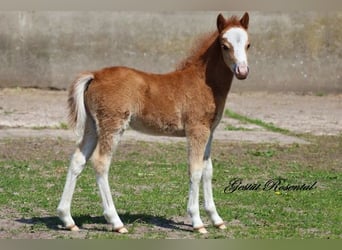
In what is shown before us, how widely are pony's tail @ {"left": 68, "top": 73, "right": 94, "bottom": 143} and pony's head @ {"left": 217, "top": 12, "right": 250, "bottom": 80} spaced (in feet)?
3.92

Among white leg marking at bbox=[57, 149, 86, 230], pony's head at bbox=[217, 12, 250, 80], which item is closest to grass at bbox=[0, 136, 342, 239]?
white leg marking at bbox=[57, 149, 86, 230]

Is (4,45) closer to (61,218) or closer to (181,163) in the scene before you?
(181,163)

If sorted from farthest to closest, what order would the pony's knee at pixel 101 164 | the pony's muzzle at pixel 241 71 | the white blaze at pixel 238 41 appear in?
the pony's knee at pixel 101 164 < the white blaze at pixel 238 41 < the pony's muzzle at pixel 241 71

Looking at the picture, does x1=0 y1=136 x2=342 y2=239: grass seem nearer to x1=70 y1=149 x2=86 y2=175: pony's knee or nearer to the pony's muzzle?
x1=70 y1=149 x2=86 y2=175: pony's knee

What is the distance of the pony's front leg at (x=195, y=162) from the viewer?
7.22 metres

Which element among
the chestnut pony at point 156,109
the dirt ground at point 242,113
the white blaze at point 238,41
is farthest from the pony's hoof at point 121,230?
the dirt ground at point 242,113

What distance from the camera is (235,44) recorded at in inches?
278

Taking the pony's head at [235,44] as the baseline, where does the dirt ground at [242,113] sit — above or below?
below

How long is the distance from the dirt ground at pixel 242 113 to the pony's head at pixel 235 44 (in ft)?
16.9

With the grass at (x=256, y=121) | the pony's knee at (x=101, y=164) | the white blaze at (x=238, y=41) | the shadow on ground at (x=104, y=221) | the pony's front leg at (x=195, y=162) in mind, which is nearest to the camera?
the white blaze at (x=238, y=41)

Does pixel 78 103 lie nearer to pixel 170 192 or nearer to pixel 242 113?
pixel 170 192

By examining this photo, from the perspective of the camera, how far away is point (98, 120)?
7.17 meters

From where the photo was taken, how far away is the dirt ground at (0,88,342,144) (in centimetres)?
1276

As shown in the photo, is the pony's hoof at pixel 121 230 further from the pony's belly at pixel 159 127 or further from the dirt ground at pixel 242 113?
the dirt ground at pixel 242 113
